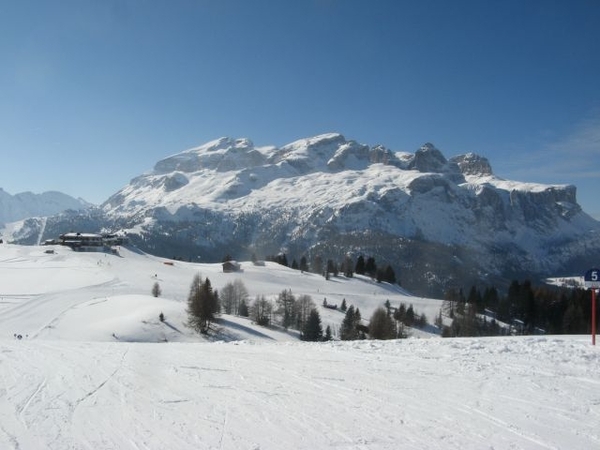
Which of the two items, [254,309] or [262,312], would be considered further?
[254,309]

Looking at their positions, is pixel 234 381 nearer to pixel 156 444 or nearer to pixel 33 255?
pixel 156 444

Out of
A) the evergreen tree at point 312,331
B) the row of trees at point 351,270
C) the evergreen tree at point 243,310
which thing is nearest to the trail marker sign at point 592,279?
the evergreen tree at point 312,331

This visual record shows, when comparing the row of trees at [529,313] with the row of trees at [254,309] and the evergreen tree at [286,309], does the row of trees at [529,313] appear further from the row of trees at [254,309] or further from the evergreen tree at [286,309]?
the evergreen tree at [286,309]

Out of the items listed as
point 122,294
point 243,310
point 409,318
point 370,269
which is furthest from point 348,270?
point 122,294

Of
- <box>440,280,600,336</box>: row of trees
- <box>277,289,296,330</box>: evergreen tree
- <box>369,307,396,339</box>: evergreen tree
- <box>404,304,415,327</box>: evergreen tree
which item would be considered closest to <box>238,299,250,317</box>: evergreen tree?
<box>277,289,296,330</box>: evergreen tree

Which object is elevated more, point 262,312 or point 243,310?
point 262,312

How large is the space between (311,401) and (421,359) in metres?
6.71

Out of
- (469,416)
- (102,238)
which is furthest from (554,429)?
(102,238)

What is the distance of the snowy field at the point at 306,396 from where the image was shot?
8328 mm

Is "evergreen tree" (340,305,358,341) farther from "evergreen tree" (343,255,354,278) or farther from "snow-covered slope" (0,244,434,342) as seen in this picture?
"evergreen tree" (343,255,354,278)

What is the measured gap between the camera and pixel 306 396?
10.8m

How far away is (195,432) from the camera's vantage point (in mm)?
8453

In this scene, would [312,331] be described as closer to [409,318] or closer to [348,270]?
[409,318]

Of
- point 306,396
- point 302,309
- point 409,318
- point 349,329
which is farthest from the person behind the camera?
point 409,318
